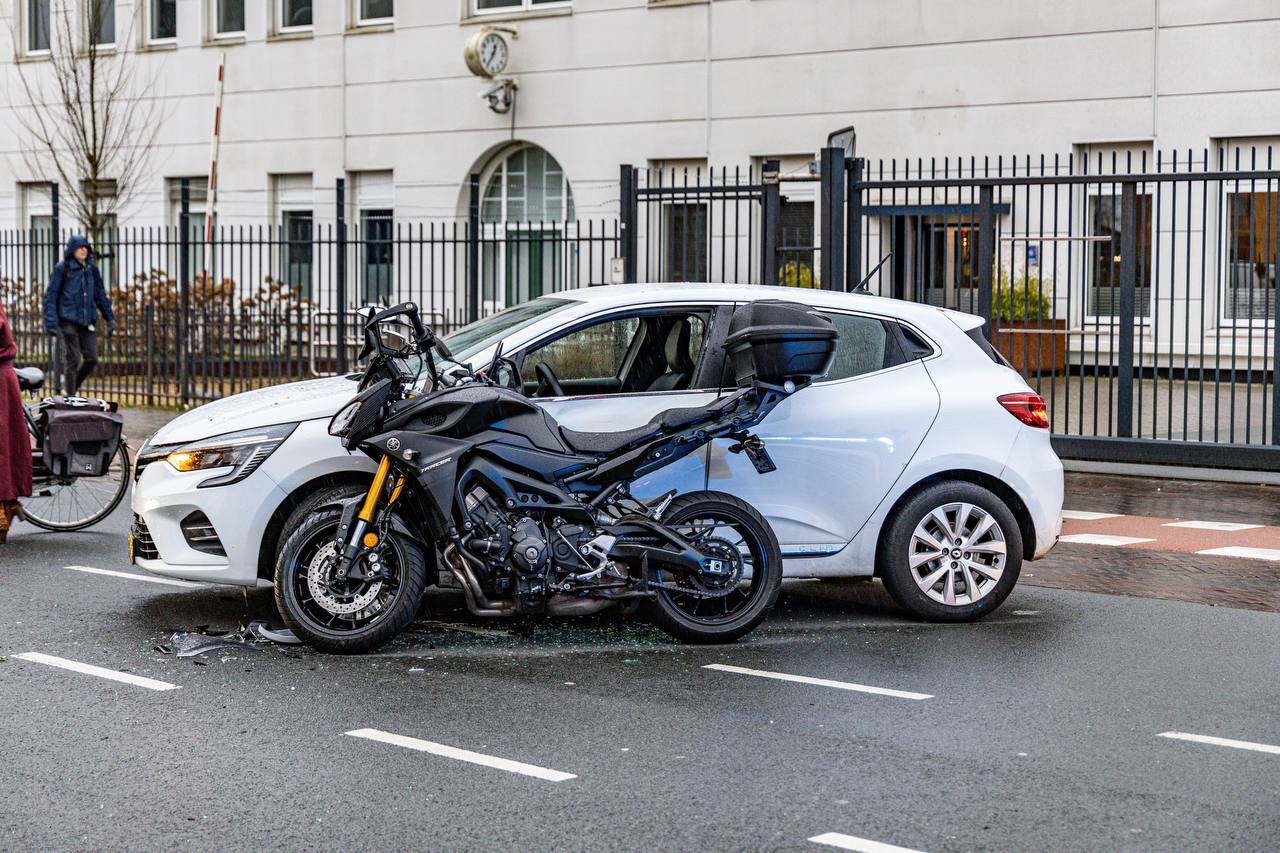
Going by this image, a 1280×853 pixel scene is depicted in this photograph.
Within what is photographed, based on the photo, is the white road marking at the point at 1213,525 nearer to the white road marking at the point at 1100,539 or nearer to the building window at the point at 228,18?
the white road marking at the point at 1100,539

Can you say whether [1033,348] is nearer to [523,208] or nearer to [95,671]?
[523,208]

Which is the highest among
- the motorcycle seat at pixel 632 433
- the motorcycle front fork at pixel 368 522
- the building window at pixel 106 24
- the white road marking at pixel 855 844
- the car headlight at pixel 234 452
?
the building window at pixel 106 24

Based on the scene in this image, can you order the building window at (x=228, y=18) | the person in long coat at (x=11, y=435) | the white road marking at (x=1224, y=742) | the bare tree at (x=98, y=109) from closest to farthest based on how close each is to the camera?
the white road marking at (x=1224, y=742) → the person in long coat at (x=11, y=435) → the building window at (x=228, y=18) → the bare tree at (x=98, y=109)

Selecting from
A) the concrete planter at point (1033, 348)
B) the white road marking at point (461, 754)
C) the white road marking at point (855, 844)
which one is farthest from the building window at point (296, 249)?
the white road marking at point (855, 844)

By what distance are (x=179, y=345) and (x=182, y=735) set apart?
1502 cm

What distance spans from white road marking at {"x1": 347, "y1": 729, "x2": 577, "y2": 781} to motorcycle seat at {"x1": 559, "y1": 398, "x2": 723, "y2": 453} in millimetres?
1727

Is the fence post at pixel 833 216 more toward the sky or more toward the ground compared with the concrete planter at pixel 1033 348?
more toward the sky

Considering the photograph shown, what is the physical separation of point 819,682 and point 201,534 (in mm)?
2788

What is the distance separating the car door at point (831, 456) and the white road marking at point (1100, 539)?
3.29 m

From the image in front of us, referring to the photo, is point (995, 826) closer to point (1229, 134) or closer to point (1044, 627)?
point (1044, 627)

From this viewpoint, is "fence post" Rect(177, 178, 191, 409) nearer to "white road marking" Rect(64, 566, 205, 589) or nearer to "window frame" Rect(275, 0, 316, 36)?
"window frame" Rect(275, 0, 316, 36)

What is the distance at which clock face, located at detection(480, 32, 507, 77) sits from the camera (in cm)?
2481

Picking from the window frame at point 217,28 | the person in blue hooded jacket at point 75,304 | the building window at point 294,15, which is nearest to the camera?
the person in blue hooded jacket at point 75,304

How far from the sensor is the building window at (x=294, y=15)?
90.4 ft
